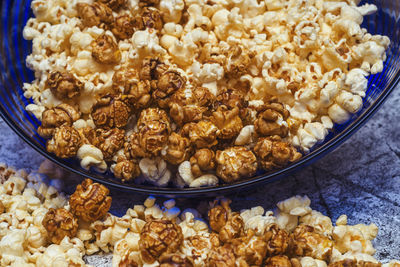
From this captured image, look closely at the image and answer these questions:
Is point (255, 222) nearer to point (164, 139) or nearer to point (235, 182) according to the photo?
point (235, 182)

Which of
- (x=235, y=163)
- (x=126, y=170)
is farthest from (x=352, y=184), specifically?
(x=126, y=170)

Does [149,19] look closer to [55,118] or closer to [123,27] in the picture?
[123,27]

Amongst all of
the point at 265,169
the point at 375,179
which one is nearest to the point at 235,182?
the point at 265,169

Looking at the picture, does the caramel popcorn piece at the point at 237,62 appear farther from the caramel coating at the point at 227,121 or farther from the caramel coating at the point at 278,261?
the caramel coating at the point at 278,261

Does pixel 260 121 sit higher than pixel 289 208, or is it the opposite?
pixel 260 121

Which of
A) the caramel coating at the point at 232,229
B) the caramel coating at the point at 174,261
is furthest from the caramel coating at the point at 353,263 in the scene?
the caramel coating at the point at 174,261

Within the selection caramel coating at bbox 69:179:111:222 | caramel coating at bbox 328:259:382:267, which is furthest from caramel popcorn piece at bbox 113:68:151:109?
caramel coating at bbox 328:259:382:267

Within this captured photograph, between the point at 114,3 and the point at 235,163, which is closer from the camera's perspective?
the point at 235,163
